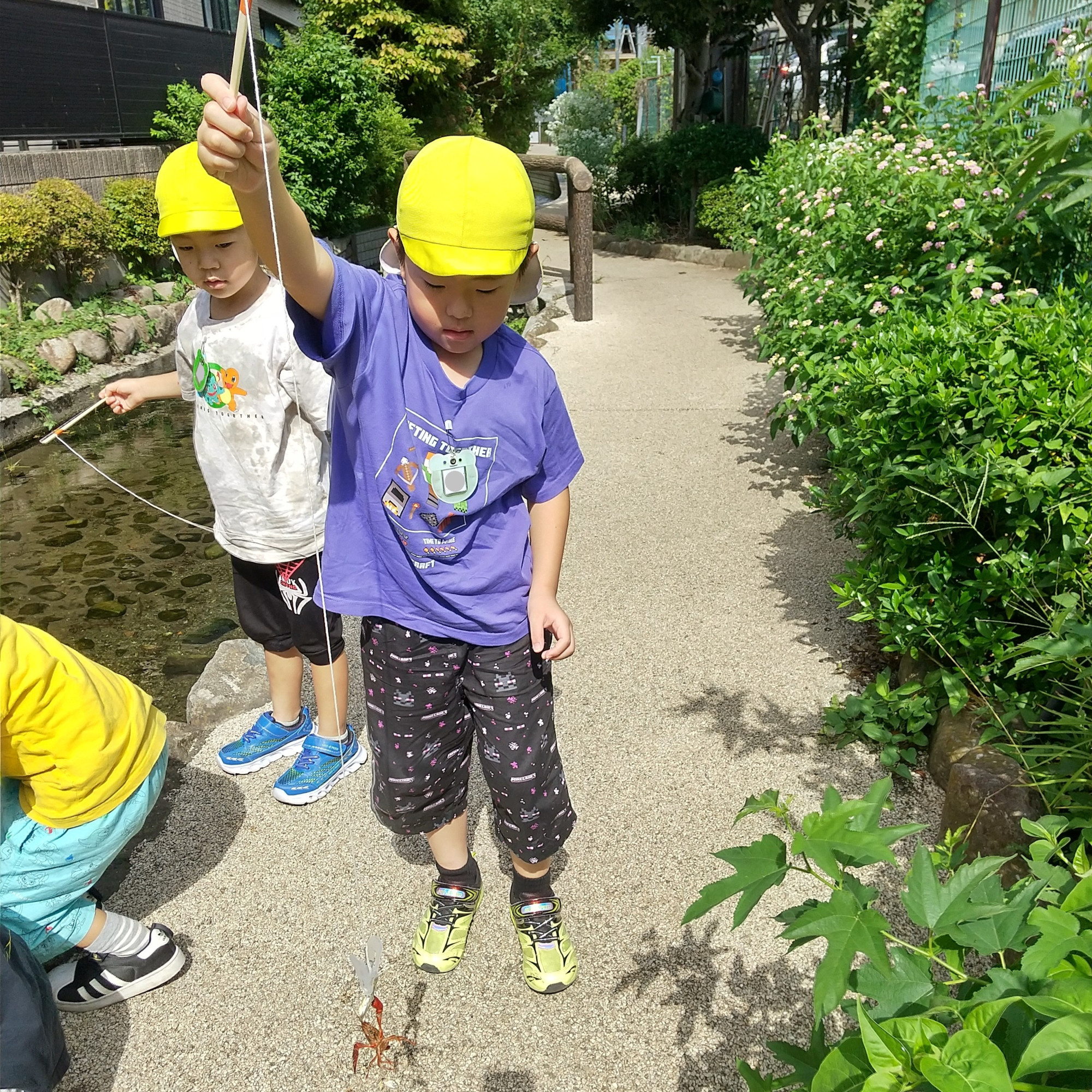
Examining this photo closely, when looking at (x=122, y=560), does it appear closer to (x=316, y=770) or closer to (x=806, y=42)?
(x=316, y=770)

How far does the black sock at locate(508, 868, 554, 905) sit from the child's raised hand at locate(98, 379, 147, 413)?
5.28 ft

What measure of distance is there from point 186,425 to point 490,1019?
6.18 m

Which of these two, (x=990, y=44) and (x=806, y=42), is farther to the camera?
(x=806, y=42)

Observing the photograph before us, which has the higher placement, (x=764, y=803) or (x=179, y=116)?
(x=179, y=116)

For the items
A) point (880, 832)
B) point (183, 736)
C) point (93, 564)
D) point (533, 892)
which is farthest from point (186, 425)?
point (880, 832)

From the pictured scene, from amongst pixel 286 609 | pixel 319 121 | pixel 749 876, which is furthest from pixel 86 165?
pixel 749 876

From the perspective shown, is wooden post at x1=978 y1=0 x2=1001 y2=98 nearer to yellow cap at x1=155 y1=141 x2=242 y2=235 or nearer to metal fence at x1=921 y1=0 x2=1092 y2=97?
metal fence at x1=921 y1=0 x2=1092 y2=97

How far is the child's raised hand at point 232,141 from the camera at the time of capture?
53.7 inches

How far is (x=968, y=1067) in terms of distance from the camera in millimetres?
801

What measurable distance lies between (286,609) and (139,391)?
71cm

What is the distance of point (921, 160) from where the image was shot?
13.5 ft

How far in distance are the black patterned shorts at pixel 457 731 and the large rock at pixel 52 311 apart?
7.68m

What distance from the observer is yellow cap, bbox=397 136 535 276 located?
5.33 ft

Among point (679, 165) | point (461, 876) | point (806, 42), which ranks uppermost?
point (806, 42)
